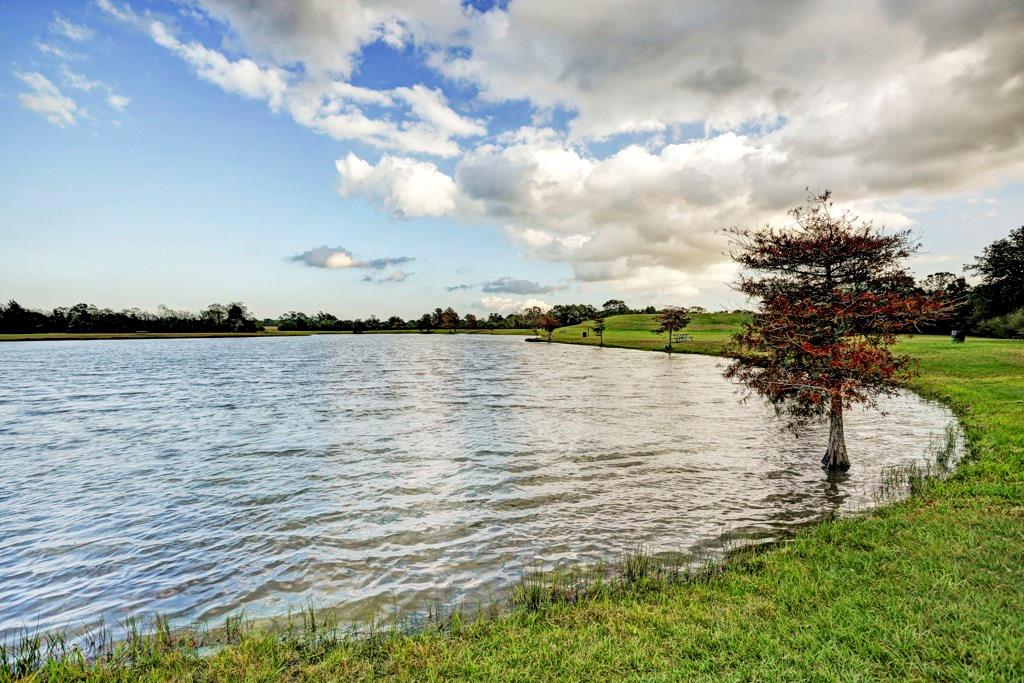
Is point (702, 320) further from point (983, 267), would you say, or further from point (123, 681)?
point (123, 681)

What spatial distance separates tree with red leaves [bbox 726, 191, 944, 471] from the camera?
1387cm

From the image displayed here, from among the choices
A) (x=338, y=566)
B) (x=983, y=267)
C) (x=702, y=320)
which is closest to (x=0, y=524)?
(x=338, y=566)

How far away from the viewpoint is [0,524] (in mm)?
12766

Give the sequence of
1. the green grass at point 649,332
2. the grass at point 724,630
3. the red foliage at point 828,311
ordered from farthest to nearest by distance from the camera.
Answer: the green grass at point 649,332 → the red foliage at point 828,311 → the grass at point 724,630

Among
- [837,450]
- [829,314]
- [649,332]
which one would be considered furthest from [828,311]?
[649,332]

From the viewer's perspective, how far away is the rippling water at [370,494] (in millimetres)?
9453

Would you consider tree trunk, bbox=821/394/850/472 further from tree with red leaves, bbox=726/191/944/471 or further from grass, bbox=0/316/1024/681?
grass, bbox=0/316/1024/681

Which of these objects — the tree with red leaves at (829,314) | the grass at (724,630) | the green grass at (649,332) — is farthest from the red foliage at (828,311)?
the green grass at (649,332)

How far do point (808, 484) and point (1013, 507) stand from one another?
4.59 m

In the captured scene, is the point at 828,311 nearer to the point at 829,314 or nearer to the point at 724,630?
the point at 829,314

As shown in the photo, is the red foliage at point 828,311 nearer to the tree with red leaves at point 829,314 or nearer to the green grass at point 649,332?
the tree with red leaves at point 829,314

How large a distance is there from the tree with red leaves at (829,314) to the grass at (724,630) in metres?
5.40

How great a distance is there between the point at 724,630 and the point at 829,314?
37.2 feet

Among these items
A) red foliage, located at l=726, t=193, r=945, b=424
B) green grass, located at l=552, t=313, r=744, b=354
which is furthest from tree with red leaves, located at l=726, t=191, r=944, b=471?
green grass, located at l=552, t=313, r=744, b=354
